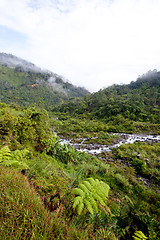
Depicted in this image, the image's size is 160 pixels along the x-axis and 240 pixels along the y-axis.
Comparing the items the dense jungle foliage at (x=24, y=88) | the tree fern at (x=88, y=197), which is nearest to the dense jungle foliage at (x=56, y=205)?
the tree fern at (x=88, y=197)

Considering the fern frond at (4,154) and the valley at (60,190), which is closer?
the valley at (60,190)

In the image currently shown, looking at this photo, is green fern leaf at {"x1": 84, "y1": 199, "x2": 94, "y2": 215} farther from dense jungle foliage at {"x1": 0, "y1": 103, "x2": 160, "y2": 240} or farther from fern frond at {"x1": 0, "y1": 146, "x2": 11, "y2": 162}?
fern frond at {"x1": 0, "y1": 146, "x2": 11, "y2": 162}

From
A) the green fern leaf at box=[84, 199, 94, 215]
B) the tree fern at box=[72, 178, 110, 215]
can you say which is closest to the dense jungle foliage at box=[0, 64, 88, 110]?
the tree fern at box=[72, 178, 110, 215]

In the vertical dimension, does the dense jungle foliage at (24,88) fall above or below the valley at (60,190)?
above

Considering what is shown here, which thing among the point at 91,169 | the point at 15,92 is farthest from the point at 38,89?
the point at 91,169

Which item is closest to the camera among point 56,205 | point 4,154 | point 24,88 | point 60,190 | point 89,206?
point 89,206

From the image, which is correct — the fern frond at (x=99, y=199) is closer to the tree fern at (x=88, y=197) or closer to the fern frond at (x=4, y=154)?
the tree fern at (x=88, y=197)

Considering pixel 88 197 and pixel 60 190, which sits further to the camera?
pixel 60 190

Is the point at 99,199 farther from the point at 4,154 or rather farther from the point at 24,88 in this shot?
the point at 24,88

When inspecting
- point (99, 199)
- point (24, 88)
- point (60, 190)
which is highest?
point (24, 88)

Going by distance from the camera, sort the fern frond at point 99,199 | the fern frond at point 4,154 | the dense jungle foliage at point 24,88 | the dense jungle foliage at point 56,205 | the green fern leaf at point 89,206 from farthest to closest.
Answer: the dense jungle foliage at point 24,88 < the fern frond at point 4,154 < the fern frond at point 99,199 < the green fern leaf at point 89,206 < the dense jungle foliage at point 56,205

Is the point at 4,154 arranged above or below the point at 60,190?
above

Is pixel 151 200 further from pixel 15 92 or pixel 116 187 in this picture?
pixel 15 92

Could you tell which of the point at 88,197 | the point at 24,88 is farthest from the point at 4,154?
the point at 24,88
